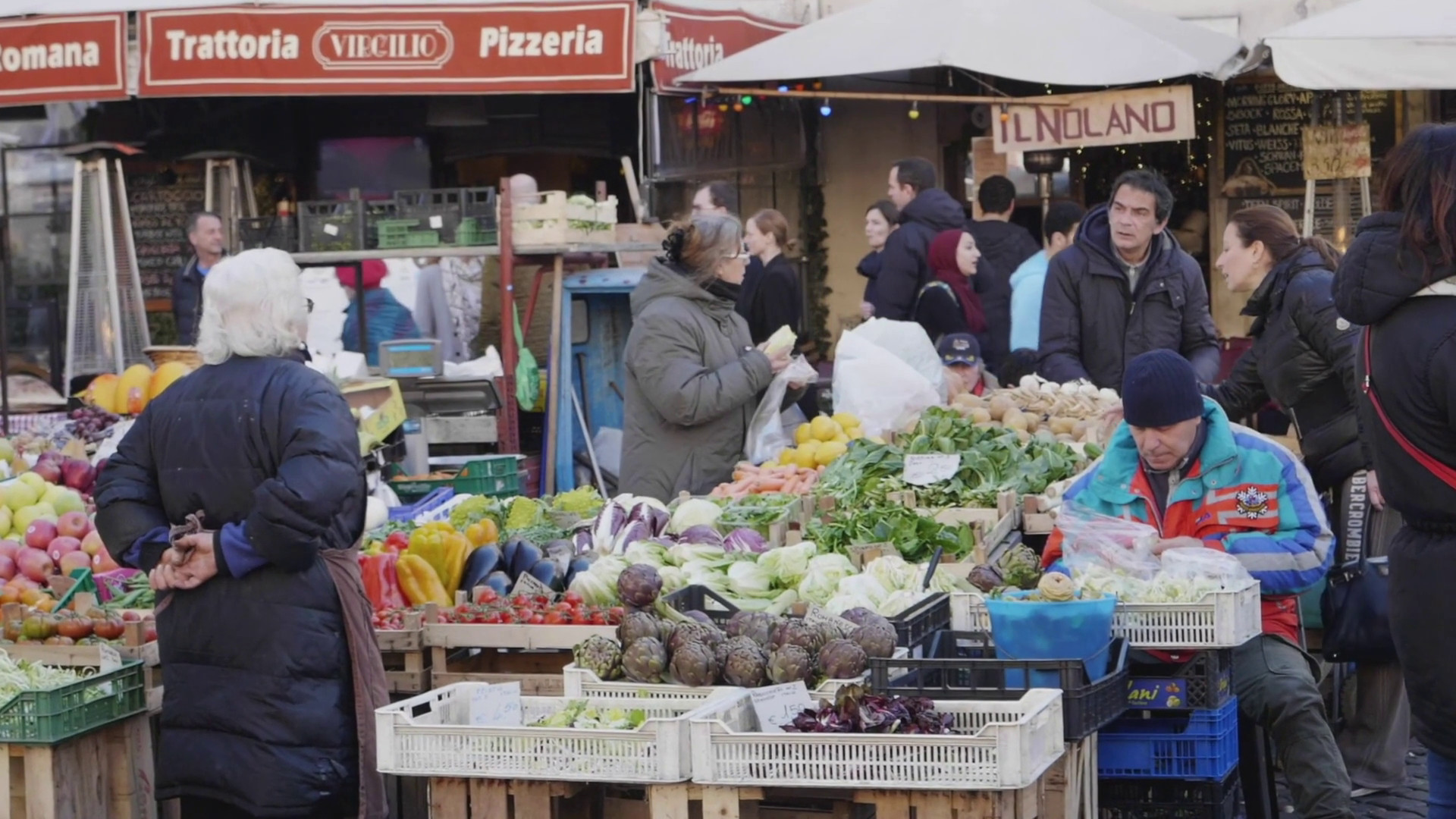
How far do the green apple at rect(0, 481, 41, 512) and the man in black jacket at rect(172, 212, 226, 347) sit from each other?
9.58 ft

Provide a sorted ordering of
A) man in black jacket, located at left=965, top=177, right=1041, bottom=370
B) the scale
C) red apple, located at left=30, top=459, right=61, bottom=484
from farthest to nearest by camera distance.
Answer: man in black jacket, located at left=965, top=177, right=1041, bottom=370 < the scale < red apple, located at left=30, top=459, right=61, bottom=484

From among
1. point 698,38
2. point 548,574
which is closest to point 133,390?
point 698,38

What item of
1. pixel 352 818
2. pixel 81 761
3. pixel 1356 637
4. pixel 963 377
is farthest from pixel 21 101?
pixel 1356 637

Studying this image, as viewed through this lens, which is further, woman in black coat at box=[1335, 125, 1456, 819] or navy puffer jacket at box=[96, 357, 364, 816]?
navy puffer jacket at box=[96, 357, 364, 816]

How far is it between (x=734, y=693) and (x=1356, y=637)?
98.9 inches

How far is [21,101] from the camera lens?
1052 centimetres

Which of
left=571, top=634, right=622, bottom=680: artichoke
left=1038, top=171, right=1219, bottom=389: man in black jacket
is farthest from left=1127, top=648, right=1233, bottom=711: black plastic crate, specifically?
left=1038, top=171, right=1219, bottom=389: man in black jacket

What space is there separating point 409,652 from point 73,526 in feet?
7.26

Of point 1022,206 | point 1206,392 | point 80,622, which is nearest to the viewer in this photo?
point 80,622

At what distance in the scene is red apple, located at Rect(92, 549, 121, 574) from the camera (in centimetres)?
705

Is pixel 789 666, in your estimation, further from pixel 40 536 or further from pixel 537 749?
pixel 40 536

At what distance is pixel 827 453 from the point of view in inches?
315

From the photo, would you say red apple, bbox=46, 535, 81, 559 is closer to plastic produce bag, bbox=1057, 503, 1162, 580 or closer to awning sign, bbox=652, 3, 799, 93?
plastic produce bag, bbox=1057, 503, 1162, 580

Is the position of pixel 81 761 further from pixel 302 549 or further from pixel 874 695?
pixel 874 695
